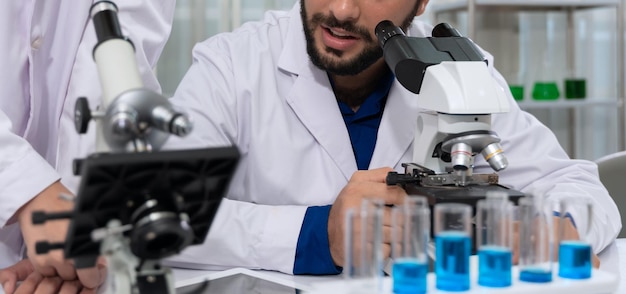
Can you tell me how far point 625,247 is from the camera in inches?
64.1

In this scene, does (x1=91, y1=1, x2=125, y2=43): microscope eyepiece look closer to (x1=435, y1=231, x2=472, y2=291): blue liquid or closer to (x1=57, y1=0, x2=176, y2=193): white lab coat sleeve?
(x1=57, y1=0, x2=176, y2=193): white lab coat sleeve

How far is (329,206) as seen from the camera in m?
1.49

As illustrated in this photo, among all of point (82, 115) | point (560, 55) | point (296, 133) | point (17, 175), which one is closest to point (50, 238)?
point (17, 175)

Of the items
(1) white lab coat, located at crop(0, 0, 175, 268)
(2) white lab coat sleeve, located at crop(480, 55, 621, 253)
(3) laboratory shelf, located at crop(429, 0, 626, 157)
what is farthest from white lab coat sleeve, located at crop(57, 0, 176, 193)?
(3) laboratory shelf, located at crop(429, 0, 626, 157)

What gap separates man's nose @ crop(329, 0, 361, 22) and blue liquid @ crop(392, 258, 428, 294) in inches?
29.7

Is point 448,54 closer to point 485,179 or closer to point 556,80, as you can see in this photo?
point 485,179

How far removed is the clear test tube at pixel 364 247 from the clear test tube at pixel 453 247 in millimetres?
80

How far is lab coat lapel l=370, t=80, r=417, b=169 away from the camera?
68.3 inches

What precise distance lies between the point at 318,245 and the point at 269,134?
374 mm

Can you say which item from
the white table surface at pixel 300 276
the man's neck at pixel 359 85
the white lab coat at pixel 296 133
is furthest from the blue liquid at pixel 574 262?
the man's neck at pixel 359 85

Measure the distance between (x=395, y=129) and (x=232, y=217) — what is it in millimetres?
450

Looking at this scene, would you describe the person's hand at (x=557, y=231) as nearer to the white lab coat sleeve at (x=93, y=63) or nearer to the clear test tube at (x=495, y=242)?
the clear test tube at (x=495, y=242)

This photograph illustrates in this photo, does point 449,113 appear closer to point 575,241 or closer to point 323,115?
point 575,241

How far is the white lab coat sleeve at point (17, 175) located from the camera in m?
1.12
